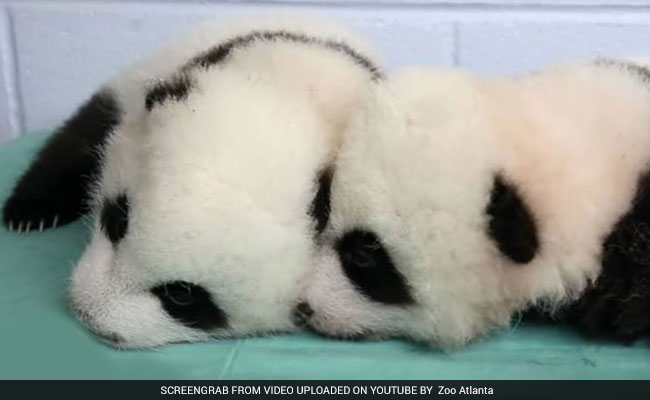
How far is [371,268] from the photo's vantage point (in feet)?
4.06

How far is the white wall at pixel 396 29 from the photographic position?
2.26 metres

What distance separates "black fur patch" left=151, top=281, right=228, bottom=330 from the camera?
4.00ft

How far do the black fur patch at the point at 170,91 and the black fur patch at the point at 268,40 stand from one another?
0.07 m

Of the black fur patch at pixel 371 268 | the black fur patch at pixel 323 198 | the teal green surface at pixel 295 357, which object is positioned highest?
the black fur patch at pixel 323 198

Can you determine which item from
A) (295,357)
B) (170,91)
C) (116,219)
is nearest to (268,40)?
(170,91)

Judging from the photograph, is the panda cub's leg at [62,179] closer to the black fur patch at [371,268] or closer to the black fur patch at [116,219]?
the black fur patch at [116,219]

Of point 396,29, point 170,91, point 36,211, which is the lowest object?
point 36,211

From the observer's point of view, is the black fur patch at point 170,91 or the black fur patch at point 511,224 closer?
the black fur patch at point 511,224

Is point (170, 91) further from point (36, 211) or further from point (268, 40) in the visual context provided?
point (36, 211)

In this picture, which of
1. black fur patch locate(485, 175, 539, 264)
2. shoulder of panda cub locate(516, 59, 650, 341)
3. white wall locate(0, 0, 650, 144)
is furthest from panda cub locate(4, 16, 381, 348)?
white wall locate(0, 0, 650, 144)

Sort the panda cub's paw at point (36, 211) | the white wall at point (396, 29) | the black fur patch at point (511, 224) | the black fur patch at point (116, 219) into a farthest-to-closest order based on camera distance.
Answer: the white wall at point (396, 29), the panda cub's paw at point (36, 211), the black fur patch at point (116, 219), the black fur patch at point (511, 224)

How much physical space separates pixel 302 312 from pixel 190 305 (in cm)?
15

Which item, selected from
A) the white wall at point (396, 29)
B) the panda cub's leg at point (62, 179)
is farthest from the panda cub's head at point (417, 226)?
the white wall at point (396, 29)
